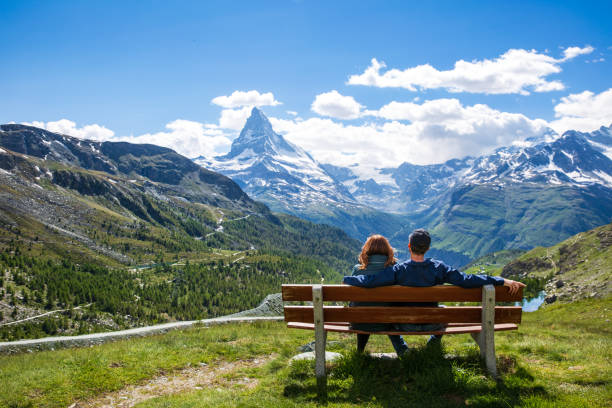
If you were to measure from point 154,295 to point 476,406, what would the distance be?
202378 millimetres

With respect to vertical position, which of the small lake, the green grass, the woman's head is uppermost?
the woman's head

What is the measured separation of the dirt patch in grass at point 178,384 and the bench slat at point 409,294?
152 inches

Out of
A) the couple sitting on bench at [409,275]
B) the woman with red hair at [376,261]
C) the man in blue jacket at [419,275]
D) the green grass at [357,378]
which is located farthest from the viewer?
the woman with red hair at [376,261]

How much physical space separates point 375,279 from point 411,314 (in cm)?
124

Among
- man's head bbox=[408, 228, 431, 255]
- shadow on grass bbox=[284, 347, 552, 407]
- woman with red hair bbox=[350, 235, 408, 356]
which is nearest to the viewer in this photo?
shadow on grass bbox=[284, 347, 552, 407]

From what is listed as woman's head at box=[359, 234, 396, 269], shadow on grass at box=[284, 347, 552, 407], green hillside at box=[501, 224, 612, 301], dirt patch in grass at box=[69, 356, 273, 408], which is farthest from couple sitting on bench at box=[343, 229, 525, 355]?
green hillside at box=[501, 224, 612, 301]

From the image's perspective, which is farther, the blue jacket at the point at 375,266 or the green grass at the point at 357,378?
the blue jacket at the point at 375,266

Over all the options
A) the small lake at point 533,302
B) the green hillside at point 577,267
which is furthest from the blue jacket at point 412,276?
the small lake at point 533,302

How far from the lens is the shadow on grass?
855 centimetres

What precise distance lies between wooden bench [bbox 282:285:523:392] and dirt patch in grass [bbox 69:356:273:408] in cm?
312

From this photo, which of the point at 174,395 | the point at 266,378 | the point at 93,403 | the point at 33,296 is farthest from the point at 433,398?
the point at 33,296

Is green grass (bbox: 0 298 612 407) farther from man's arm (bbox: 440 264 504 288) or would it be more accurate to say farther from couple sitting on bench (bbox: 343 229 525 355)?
man's arm (bbox: 440 264 504 288)

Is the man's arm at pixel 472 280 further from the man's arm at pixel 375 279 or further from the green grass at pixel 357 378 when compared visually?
the green grass at pixel 357 378

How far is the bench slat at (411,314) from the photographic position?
9.88 metres
